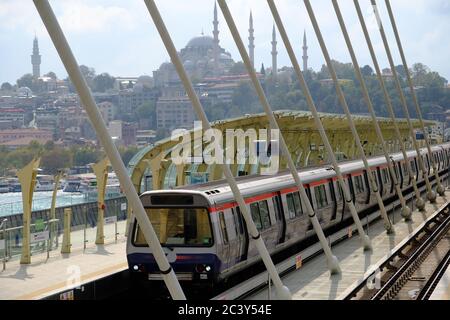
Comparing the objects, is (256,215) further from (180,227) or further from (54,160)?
(54,160)

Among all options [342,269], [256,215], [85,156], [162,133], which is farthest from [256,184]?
[162,133]

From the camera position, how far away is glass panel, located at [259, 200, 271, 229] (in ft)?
54.4

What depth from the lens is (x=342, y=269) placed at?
1867 centimetres

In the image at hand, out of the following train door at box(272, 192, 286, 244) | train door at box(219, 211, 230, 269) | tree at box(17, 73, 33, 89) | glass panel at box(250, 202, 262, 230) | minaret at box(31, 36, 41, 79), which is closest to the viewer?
train door at box(219, 211, 230, 269)

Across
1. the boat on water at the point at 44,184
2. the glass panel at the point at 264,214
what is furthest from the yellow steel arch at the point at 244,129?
the boat on water at the point at 44,184

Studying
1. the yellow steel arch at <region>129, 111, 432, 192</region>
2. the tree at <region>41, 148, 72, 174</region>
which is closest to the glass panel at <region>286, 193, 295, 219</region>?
the yellow steel arch at <region>129, 111, 432, 192</region>

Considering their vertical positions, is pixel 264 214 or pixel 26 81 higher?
pixel 26 81

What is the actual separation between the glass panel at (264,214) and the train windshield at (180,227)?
101 inches

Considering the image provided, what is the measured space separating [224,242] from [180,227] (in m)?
0.76

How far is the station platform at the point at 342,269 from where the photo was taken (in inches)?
622

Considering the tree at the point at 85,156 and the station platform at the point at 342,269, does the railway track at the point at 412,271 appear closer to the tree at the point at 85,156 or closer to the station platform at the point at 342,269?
Result: the station platform at the point at 342,269

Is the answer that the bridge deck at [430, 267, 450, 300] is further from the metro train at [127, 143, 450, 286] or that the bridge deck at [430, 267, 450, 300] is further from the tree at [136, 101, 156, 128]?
the tree at [136, 101, 156, 128]

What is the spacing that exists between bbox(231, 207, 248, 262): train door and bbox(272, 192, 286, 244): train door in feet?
7.15
